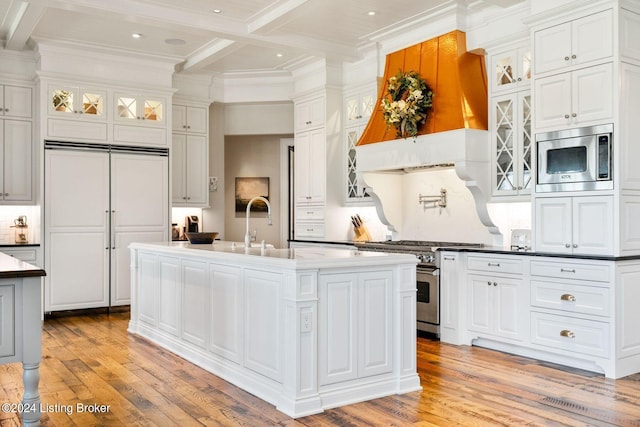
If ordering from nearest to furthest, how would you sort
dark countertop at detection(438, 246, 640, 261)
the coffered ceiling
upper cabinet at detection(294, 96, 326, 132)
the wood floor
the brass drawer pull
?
the wood floor → dark countertop at detection(438, 246, 640, 261) → the brass drawer pull → the coffered ceiling → upper cabinet at detection(294, 96, 326, 132)

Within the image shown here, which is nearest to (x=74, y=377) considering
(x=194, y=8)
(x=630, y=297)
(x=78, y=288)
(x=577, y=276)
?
(x=78, y=288)

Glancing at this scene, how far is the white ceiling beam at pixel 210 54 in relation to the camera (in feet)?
21.5

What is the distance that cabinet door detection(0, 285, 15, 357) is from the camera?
314 cm

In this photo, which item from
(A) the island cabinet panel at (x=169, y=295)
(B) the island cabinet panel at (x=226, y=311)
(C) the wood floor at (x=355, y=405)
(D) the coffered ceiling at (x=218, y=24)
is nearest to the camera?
(C) the wood floor at (x=355, y=405)

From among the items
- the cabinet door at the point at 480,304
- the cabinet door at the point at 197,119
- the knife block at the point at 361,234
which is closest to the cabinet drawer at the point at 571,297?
the cabinet door at the point at 480,304

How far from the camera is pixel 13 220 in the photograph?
7.11 meters

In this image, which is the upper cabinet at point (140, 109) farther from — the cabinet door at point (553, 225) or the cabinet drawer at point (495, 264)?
the cabinet door at point (553, 225)

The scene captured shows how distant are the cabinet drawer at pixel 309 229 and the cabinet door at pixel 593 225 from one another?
3395 mm

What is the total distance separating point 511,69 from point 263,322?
10.7 feet

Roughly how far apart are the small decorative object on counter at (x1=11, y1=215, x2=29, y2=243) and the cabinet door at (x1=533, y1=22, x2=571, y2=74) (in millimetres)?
5910

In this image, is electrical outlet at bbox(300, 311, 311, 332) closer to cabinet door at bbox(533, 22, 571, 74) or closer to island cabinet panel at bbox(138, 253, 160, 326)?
island cabinet panel at bbox(138, 253, 160, 326)

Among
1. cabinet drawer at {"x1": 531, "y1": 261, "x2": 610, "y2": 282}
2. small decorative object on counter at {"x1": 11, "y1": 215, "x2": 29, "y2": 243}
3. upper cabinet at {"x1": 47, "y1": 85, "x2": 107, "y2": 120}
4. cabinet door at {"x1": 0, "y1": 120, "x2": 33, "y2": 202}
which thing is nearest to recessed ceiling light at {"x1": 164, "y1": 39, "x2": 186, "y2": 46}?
upper cabinet at {"x1": 47, "y1": 85, "x2": 107, "y2": 120}

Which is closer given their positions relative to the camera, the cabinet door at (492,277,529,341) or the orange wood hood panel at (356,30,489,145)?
the cabinet door at (492,277,529,341)

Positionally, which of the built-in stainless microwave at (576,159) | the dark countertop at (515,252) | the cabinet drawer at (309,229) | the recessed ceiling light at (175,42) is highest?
the recessed ceiling light at (175,42)
